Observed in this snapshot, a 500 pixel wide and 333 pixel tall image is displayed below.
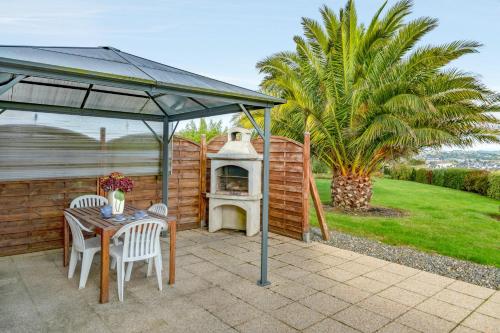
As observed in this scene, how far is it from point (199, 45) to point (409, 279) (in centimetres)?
1070

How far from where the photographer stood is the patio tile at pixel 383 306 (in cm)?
316

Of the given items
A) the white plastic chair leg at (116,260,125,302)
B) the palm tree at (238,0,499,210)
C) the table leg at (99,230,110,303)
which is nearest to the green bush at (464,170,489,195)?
the palm tree at (238,0,499,210)

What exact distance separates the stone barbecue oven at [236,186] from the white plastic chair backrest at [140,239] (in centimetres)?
271

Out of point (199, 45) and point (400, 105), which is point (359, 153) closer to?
point (400, 105)

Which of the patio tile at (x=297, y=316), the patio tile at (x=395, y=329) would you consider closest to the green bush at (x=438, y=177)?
the patio tile at (x=395, y=329)

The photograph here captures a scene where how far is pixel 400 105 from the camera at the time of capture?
680 centimetres

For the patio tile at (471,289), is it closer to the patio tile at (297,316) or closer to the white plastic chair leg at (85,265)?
the patio tile at (297,316)

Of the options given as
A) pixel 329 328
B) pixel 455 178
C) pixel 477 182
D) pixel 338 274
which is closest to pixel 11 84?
pixel 329 328

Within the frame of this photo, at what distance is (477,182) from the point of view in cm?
1373

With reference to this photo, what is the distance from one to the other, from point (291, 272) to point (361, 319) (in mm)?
1354

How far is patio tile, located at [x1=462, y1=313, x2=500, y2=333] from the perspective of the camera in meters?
2.90

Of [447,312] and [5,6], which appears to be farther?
[5,6]

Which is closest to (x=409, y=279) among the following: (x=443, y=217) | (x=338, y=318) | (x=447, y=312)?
(x=447, y=312)

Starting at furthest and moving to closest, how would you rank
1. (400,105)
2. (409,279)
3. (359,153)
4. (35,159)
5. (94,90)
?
1. (359,153)
2. (400,105)
3. (35,159)
4. (94,90)
5. (409,279)
